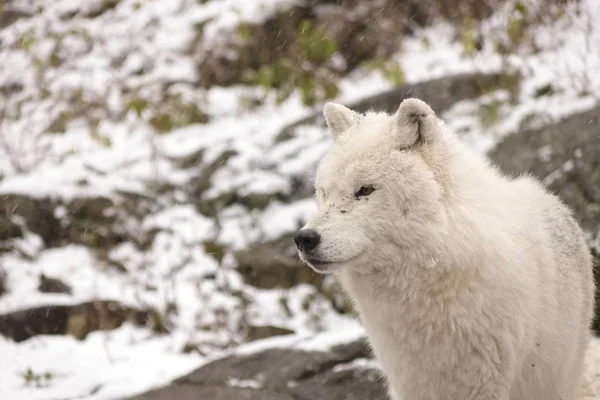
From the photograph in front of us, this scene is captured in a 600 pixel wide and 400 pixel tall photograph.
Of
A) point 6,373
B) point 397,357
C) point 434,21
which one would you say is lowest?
point 6,373

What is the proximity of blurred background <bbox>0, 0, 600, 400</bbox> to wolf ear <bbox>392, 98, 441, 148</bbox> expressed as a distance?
1.88 m

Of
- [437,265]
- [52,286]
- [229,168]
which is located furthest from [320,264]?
[229,168]

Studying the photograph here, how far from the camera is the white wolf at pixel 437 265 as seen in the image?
9.25 ft

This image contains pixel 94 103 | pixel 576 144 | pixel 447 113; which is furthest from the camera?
pixel 94 103

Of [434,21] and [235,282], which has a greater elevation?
[434,21]

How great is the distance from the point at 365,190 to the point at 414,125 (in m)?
0.36

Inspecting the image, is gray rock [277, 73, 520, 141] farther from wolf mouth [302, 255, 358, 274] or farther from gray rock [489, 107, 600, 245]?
wolf mouth [302, 255, 358, 274]

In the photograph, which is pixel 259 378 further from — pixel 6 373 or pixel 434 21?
pixel 434 21

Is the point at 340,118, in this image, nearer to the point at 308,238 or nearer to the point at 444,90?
the point at 308,238

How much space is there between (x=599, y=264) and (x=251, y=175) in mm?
4135

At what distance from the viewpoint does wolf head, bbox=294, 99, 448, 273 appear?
9.23 feet

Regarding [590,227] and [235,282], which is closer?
[590,227]

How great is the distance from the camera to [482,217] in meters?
2.89

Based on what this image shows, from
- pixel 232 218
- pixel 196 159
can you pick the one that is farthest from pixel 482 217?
pixel 196 159
